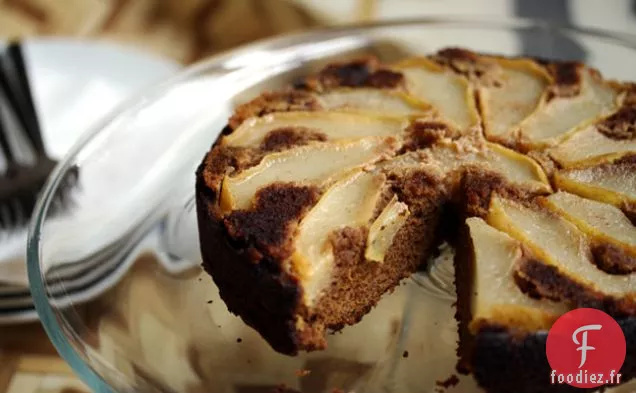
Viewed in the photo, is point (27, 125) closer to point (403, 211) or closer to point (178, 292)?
point (178, 292)

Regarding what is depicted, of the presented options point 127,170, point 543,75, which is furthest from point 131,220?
point 543,75

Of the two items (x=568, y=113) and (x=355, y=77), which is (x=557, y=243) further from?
(x=355, y=77)

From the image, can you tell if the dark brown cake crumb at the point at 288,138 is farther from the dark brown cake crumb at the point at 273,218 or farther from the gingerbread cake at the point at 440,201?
the dark brown cake crumb at the point at 273,218

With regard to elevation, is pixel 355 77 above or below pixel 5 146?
above

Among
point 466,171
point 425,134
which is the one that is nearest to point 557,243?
point 466,171

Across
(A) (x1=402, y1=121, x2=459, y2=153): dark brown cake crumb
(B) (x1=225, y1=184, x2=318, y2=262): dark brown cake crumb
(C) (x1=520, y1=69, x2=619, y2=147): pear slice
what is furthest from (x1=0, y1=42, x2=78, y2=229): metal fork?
(C) (x1=520, y1=69, x2=619, y2=147): pear slice

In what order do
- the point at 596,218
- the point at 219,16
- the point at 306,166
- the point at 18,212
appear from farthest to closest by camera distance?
1. the point at 219,16
2. the point at 18,212
3. the point at 306,166
4. the point at 596,218

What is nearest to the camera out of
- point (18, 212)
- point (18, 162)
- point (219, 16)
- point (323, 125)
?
point (323, 125)
